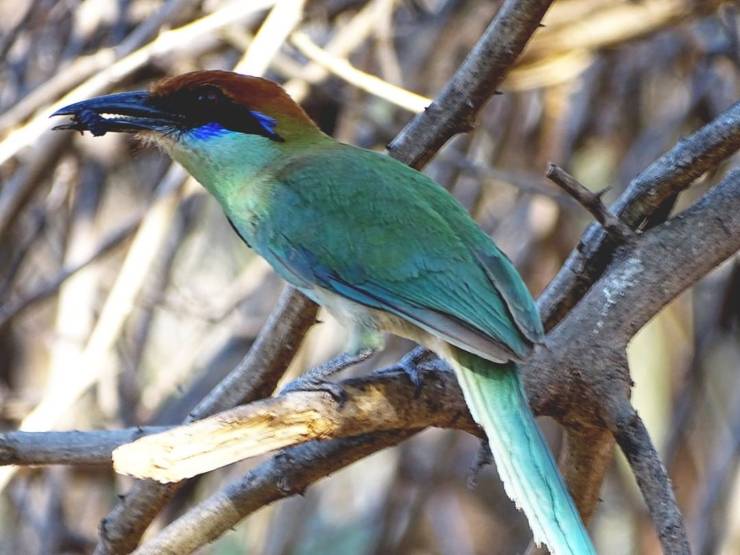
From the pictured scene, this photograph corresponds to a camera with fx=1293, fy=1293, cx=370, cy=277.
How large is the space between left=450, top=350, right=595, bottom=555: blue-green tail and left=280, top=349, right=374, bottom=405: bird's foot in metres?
0.25

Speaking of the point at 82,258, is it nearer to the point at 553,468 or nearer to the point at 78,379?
Answer: the point at 78,379

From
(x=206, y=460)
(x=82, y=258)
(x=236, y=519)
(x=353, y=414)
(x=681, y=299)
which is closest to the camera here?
(x=206, y=460)

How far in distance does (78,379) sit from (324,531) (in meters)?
2.79

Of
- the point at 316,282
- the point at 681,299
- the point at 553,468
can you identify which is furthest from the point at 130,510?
the point at 681,299

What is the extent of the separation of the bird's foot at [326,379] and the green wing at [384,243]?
0.36 ft

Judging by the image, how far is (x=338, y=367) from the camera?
243 centimetres

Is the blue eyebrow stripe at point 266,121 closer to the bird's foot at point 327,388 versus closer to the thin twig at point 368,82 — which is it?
the thin twig at point 368,82

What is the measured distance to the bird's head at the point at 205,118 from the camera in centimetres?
272

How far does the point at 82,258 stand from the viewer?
12.8 feet

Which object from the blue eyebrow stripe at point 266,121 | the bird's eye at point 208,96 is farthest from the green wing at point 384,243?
the bird's eye at point 208,96

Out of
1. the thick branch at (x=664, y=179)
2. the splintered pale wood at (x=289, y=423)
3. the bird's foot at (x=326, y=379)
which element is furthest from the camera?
the thick branch at (x=664, y=179)

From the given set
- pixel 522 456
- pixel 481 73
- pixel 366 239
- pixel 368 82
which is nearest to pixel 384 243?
pixel 366 239

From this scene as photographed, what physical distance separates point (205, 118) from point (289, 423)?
1.05 meters

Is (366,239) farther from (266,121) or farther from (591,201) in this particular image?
(591,201)
